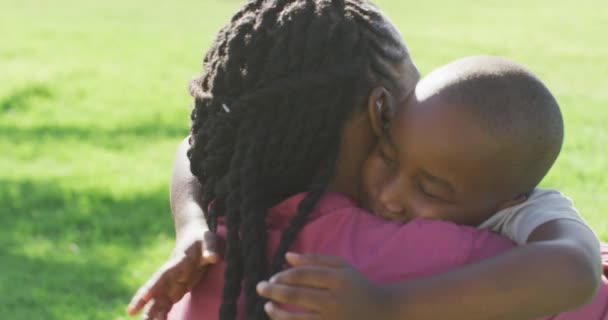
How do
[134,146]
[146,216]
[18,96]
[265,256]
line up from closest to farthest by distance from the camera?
1. [265,256]
2. [146,216]
3. [134,146]
4. [18,96]

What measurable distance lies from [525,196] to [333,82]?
54 centimetres

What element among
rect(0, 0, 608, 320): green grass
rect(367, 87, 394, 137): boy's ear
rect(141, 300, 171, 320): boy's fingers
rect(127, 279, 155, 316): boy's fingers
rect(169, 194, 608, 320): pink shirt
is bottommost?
rect(0, 0, 608, 320): green grass

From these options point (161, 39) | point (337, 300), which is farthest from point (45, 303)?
point (161, 39)

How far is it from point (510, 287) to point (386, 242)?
1.00ft

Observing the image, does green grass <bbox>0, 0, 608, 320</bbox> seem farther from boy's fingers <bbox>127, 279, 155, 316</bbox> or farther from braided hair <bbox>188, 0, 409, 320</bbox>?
braided hair <bbox>188, 0, 409, 320</bbox>

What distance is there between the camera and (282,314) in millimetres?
2170

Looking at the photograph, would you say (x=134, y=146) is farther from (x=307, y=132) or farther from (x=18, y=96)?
(x=307, y=132)

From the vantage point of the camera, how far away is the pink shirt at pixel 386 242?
2303 millimetres

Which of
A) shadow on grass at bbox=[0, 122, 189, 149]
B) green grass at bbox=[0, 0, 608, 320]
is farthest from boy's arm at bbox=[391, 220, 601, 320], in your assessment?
shadow on grass at bbox=[0, 122, 189, 149]

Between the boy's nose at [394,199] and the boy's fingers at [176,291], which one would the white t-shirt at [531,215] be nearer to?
the boy's nose at [394,199]

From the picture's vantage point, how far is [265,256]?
2.44 metres

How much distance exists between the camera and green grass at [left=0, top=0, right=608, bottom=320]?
5.80 meters

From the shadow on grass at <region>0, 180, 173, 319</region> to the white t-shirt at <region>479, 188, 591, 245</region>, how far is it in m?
2.98

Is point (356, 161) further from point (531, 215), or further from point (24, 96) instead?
point (24, 96)
